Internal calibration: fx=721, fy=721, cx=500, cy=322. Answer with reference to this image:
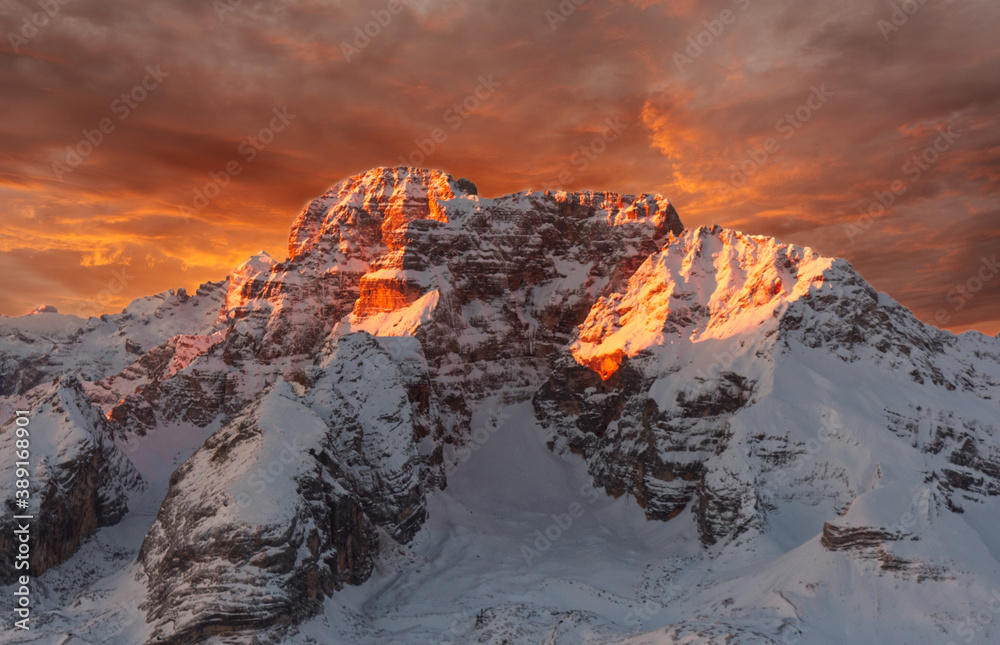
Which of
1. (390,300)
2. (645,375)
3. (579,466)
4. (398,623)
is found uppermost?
(390,300)

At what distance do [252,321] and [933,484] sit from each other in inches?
5288

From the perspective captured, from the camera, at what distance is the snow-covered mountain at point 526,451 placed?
7869cm

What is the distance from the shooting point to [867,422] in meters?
105

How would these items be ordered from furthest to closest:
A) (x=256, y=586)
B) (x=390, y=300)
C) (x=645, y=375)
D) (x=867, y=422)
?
(x=390, y=300) < (x=645, y=375) < (x=867, y=422) < (x=256, y=586)

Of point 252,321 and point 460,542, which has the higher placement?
point 252,321

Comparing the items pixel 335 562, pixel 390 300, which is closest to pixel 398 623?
pixel 335 562

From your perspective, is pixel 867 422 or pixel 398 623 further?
pixel 867 422

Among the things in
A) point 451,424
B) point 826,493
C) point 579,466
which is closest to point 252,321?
point 451,424

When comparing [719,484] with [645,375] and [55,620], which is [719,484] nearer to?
[645,375]

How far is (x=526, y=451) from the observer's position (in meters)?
144

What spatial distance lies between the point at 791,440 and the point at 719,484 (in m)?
12.6

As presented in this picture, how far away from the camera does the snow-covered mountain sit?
78688 millimetres

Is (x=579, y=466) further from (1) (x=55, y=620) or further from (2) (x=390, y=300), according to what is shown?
(1) (x=55, y=620)

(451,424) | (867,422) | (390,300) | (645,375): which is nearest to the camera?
(867,422)
